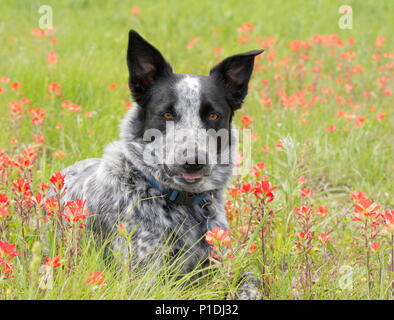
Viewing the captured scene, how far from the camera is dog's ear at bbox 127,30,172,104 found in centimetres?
366

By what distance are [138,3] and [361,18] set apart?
633cm

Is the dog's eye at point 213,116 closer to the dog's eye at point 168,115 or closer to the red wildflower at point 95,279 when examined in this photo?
the dog's eye at point 168,115

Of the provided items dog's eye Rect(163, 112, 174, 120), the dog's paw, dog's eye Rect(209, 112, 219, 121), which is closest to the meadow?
the dog's paw

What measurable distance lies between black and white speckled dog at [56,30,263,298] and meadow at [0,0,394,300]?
0.77ft

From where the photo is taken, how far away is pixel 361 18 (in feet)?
40.6

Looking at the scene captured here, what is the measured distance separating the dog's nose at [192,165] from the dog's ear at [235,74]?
1.00m

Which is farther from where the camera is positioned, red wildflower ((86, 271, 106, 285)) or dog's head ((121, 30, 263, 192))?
dog's head ((121, 30, 263, 192))

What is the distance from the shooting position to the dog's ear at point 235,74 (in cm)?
391

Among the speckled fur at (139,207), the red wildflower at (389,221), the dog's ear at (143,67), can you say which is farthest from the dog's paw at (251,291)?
the dog's ear at (143,67)

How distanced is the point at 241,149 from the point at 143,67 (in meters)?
1.92

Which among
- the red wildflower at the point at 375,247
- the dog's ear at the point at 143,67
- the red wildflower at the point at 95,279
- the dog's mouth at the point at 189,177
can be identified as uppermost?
the dog's ear at the point at 143,67

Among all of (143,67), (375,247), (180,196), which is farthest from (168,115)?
(375,247)

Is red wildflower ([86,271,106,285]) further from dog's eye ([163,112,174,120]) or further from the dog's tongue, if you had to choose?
dog's eye ([163,112,174,120])

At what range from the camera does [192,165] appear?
3.20 meters
